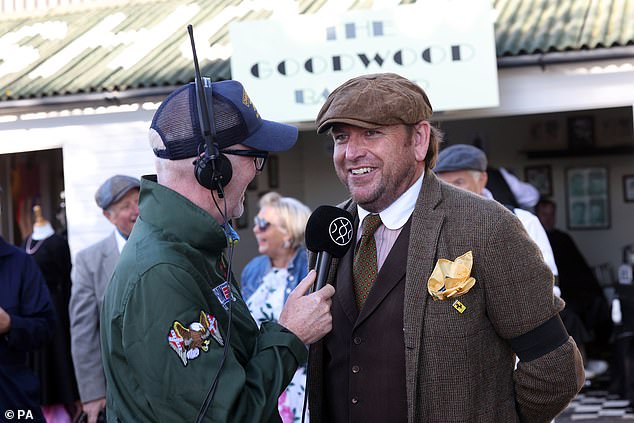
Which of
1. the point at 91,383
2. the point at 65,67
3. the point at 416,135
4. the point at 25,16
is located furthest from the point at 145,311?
the point at 25,16

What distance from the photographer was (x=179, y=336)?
2254mm

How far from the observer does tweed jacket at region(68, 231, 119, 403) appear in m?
5.95

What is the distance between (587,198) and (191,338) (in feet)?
38.3

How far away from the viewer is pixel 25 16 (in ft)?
40.8

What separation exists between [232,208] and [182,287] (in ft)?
1.37

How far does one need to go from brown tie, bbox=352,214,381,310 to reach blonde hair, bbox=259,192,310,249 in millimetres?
3032

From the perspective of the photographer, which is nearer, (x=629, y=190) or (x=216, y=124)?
(x=216, y=124)

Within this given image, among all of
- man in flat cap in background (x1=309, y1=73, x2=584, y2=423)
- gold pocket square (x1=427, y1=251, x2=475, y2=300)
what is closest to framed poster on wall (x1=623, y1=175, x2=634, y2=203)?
man in flat cap in background (x1=309, y1=73, x2=584, y2=423)

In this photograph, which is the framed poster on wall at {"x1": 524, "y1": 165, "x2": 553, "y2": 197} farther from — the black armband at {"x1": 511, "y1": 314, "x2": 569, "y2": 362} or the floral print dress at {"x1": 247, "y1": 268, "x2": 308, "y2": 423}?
the black armband at {"x1": 511, "y1": 314, "x2": 569, "y2": 362}

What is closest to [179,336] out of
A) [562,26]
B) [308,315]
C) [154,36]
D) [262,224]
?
[308,315]

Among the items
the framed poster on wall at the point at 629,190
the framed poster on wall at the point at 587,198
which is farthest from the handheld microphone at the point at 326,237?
the framed poster on wall at the point at 629,190

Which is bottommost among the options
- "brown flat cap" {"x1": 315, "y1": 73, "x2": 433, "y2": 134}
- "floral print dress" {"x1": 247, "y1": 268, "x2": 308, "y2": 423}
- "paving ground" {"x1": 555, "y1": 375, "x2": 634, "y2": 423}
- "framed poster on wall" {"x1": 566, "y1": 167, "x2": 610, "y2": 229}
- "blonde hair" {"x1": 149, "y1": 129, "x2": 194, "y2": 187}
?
"paving ground" {"x1": 555, "y1": 375, "x2": 634, "y2": 423}

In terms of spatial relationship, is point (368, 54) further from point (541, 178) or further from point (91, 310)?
point (541, 178)

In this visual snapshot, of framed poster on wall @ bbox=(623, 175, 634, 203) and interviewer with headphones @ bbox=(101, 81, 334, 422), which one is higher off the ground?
interviewer with headphones @ bbox=(101, 81, 334, 422)
